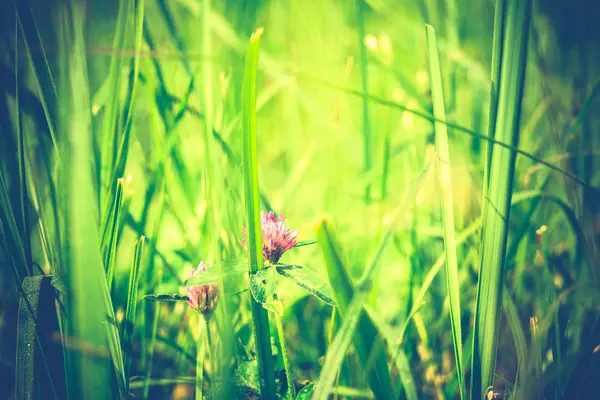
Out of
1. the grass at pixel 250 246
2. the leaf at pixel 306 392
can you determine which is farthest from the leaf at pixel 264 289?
the leaf at pixel 306 392

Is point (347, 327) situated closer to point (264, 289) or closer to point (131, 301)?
point (264, 289)

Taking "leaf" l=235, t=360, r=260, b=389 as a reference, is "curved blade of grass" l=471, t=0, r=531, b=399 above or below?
above

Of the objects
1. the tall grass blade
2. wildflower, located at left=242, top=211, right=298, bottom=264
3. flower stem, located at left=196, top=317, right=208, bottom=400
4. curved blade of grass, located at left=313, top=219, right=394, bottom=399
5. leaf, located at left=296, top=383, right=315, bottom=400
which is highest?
the tall grass blade

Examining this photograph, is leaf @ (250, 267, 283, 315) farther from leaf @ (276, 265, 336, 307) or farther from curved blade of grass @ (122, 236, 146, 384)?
curved blade of grass @ (122, 236, 146, 384)

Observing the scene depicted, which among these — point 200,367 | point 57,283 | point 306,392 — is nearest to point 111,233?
point 57,283

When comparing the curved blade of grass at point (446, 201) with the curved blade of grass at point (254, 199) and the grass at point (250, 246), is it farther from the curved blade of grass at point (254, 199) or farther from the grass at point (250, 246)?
the curved blade of grass at point (254, 199)

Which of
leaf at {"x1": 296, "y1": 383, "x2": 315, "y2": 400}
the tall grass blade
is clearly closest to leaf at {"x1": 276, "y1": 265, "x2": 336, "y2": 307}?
leaf at {"x1": 296, "y1": 383, "x2": 315, "y2": 400}

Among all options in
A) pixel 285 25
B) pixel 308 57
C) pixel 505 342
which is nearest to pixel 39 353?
pixel 505 342

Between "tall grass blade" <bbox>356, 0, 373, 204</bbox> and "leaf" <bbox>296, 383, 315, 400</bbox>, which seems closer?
"leaf" <bbox>296, 383, 315, 400</bbox>
